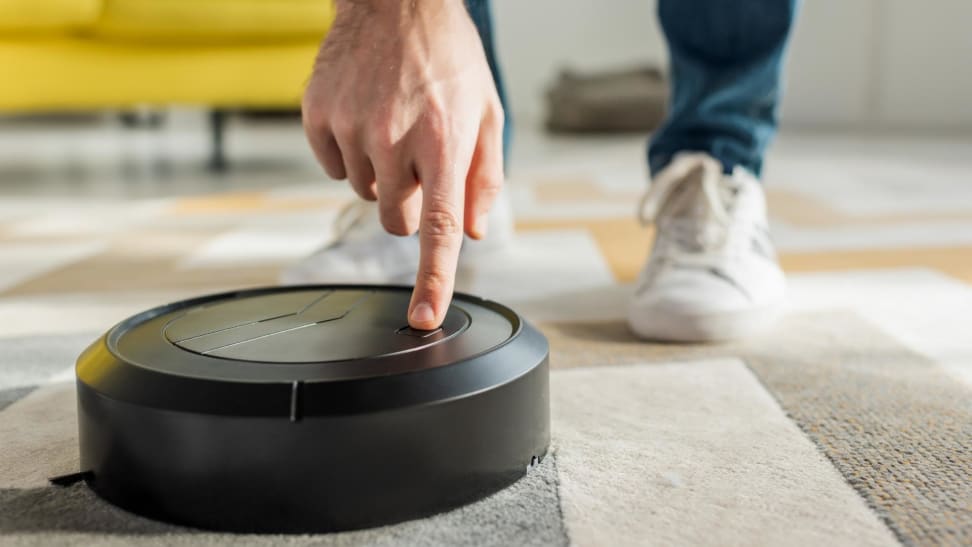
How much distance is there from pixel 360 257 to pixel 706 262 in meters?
0.39

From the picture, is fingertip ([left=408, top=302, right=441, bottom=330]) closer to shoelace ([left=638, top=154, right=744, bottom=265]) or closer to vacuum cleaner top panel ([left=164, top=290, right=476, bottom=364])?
vacuum cleaner top panel ([left=164, top=290, right=476, bottom=364])

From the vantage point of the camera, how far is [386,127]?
56cm

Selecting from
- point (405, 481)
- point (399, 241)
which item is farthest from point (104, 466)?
point (399, 241)

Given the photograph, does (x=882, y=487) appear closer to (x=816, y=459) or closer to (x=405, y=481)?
(x=816, y=459)

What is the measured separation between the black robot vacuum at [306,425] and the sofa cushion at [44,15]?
181 cm

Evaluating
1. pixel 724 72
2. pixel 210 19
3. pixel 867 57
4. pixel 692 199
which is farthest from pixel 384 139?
pixel 867 57

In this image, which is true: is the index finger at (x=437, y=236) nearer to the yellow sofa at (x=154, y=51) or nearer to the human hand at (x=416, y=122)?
the human hand at (x=416, y=122)

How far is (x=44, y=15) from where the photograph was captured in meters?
2.11

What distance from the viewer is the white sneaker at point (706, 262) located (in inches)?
34.4

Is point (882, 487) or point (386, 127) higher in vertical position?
point (386, 127)

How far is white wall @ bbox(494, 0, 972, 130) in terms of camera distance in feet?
10.6

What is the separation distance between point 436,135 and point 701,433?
28 centimetres

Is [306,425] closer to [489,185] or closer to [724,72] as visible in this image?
[489,185]

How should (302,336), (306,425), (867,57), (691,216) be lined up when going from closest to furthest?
(306,425) → (302,336) → (691,216) → (867,57)
